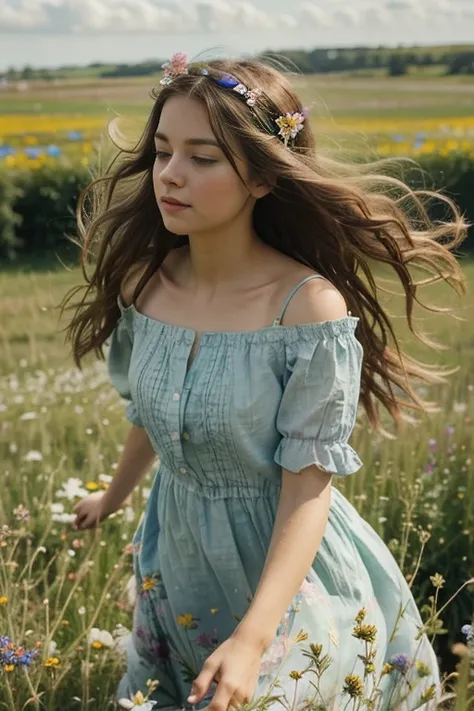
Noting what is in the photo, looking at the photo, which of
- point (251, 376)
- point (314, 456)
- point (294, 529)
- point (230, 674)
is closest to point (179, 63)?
point (251, 376)

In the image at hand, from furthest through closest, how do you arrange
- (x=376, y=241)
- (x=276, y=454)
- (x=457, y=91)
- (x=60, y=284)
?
(x=457, y=91)
(x=60, y=284)
(x=376, y=241)
(x=276, y=454)

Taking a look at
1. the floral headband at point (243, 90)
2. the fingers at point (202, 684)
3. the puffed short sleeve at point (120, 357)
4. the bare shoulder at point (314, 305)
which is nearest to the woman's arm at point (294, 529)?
the bare shoulder at point (314, 305)

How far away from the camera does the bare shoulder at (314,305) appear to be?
7.18ft

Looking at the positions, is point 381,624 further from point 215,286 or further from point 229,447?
point 215,286

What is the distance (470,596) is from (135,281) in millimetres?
1378

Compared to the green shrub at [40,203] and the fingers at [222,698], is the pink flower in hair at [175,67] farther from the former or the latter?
the green shrub at [40,203]

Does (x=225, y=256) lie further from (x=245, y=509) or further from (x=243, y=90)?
(x=245, y=509)

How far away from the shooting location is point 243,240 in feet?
7.63

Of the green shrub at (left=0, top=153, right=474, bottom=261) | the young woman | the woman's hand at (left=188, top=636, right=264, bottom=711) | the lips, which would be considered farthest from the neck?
the green shrub at (left=0, top=153, right=474, bottom=261)

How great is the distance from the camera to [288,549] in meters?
2.09

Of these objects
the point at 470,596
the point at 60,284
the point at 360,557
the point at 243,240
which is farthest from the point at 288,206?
the point at 60,284

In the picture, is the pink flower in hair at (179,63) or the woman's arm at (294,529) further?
the pink flower in hair at (179,63)

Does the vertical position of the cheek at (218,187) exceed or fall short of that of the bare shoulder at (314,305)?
it exceeds it

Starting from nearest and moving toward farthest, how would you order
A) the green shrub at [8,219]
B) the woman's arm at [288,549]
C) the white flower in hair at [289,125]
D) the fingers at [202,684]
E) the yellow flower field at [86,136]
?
the fingers at [202,684] < the woman's arm at [288,549] < the white flower in hair at [289,125] < the green shrub at [8,219] < the yellow flower field at [86,136]
